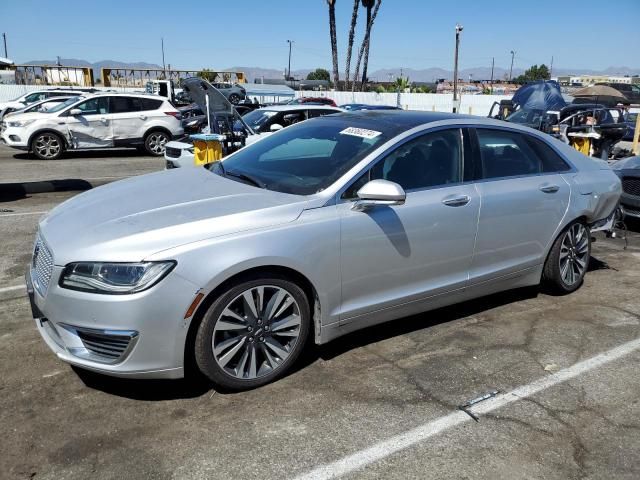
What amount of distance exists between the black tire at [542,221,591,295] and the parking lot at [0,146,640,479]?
0.43m

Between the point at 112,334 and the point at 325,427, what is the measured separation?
1.21 metres

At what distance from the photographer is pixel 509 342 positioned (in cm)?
409

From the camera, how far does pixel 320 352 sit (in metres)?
3.87

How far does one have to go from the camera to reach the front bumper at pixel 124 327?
9.41 ft

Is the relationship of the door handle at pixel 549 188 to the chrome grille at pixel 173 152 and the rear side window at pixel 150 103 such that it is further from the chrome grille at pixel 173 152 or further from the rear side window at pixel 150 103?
the rear side window at pixel 150 103

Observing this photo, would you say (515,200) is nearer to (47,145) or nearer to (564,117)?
(564,117)

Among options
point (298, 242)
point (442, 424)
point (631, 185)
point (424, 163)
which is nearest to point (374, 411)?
point (442, 424)

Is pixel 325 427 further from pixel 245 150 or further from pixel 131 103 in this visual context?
pixel 131 103

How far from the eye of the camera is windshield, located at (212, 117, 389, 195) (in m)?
3.68

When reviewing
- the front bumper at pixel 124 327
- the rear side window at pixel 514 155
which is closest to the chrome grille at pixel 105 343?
the front bumper at pixel 124 327

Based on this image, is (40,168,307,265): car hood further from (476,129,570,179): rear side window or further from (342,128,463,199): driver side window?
(476,129,570,179): rear side window

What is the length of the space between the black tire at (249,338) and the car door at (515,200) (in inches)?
59.9

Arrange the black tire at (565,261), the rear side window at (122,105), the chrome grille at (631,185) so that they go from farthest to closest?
the rear side window at (122,105)
the chrome grille at (631,185)
the black tire at (565,261)

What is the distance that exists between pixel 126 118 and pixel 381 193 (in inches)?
516
